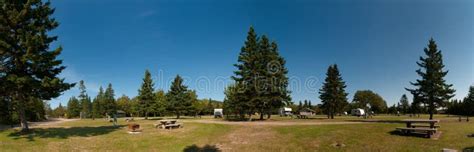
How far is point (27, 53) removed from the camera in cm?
1953

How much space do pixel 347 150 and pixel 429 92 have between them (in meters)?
30.0

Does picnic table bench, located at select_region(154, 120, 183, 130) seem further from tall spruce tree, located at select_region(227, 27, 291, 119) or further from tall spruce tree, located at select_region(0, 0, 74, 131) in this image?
tall spruce tree, located at select_region(227, 27, 291, 119)

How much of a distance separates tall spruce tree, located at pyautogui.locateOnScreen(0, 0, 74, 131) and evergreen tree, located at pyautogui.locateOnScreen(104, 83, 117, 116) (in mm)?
55120

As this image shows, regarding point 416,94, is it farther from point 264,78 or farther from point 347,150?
point 347,150

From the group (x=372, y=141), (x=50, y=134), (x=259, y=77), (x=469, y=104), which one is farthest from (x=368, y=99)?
(x=50, y=134)

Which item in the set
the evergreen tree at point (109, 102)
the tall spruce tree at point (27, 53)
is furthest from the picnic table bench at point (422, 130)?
the evergreen tree at point (109, 102)

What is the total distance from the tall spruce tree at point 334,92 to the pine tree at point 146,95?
3472 cm

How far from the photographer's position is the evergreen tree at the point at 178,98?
53547mm

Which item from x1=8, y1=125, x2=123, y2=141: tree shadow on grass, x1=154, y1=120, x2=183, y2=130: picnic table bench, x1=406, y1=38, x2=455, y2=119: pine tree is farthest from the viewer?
x1=406, y1=38, x2=455, y2=119: pine tree

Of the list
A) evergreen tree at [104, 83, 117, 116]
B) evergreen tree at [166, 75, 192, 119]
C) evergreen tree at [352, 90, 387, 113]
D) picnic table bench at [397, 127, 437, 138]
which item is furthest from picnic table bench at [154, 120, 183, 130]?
evergreen tree at [352, 90, 387, 113]

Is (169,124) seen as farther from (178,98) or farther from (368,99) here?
(368,99)

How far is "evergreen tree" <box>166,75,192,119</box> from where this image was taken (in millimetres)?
53547

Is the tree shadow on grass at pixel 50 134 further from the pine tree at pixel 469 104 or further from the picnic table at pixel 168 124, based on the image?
the pine tree at pixel 469 104

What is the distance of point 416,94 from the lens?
36.5 meters
